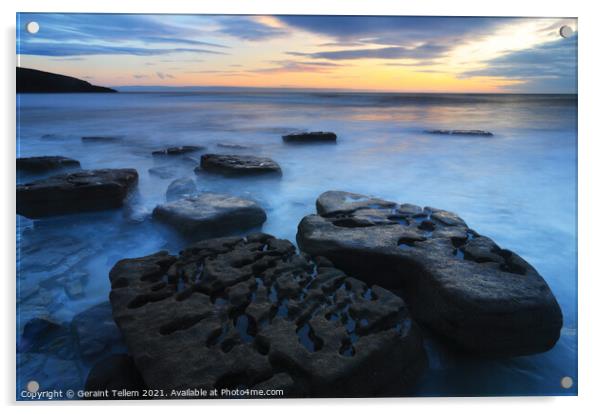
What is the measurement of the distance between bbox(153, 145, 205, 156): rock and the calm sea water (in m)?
0.09

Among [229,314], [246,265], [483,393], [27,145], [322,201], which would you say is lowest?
[483,393]

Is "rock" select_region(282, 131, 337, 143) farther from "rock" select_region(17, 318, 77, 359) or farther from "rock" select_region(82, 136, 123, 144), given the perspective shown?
"rock" select_region(17, 318, 77, 359)

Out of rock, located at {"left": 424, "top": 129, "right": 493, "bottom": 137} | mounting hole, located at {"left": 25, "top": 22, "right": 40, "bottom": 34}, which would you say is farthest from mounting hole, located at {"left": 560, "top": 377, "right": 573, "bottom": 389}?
mounting hole, located at {"left": 25, "top": 22, "right": 40, "bottom": 34}

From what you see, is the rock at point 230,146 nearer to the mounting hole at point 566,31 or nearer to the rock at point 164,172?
the rock at point 164,172

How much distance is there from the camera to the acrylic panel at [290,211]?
2.47 meters

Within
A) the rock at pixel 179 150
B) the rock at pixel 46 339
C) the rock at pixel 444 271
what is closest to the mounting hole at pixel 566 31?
the rock at pixel 444 271

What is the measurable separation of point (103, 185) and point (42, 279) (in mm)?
1434

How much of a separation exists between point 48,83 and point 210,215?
1.58 meters

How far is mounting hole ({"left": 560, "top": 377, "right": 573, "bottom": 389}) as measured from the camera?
2734 millimetres

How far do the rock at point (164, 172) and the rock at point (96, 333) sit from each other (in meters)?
2.11

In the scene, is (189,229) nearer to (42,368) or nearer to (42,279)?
(42,279)

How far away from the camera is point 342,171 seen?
5.05 metres

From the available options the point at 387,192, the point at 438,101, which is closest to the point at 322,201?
the point at 387,192
